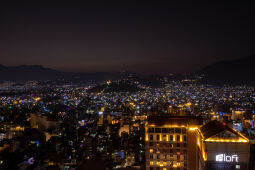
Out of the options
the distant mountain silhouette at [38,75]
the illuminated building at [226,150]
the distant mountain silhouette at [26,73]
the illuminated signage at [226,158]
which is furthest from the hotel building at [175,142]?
the distant mountain silhouette at [26,73]

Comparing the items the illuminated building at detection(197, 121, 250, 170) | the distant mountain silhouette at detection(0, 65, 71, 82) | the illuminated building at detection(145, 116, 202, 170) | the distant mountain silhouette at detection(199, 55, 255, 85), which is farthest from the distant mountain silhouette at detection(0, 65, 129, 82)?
the illuminated building at detection(197, 121, 250, 170)

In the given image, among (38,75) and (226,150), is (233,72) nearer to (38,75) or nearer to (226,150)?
(226,150)

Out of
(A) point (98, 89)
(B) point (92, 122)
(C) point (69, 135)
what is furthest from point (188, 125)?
(A) point (98, 89)

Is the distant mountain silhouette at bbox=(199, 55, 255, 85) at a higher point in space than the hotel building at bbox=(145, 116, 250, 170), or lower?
higher

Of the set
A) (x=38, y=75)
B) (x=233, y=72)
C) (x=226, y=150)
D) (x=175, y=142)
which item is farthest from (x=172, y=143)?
(x=38, y=75)

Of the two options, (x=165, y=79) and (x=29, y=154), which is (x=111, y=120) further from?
(x=165, y=79)

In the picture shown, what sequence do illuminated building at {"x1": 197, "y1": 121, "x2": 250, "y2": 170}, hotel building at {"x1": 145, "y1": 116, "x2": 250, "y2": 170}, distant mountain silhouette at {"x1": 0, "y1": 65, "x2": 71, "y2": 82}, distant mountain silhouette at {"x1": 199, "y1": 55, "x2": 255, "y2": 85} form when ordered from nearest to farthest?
illuminated building at {"x1": 197, "y1": 121, "x2": 250, "y2": 170}
hotel building at {"x1": 145, "y1": 116, "x2": 250, "y2": 170}
distant mountain silhouette at {"x1": 199, "y1": 55, "x2": 255, "y2": 85}
distant mountain silhouette at {"x1": 0, "y1": 65, "x2": 71, "y2": 82}

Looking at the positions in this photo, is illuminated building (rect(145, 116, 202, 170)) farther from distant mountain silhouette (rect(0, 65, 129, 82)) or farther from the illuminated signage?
distant mountain silhouette (rect(0, 65, 129, 82))
